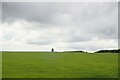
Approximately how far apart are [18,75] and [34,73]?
1.99 m

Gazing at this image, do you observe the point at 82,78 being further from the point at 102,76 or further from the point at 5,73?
the point at 5,73

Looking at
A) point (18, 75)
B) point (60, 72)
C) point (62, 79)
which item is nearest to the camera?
point (62, 79)

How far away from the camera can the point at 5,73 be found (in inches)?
1180

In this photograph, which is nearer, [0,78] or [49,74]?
[0,78]

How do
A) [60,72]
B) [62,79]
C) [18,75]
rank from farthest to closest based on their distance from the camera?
[60,72], [18,75], [62,79]

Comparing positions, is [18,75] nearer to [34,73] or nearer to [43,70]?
[34,73]

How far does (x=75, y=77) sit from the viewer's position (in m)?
28.0

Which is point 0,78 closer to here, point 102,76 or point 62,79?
point 62,79

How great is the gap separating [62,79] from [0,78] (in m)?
5.82

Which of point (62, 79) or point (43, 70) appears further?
point (43, 70)

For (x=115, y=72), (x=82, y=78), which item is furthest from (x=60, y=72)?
(x=115, y=72)

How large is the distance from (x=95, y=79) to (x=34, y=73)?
652cm

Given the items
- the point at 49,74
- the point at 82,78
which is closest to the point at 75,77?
the point at 82,78

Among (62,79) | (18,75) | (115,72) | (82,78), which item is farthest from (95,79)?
(18,75)
